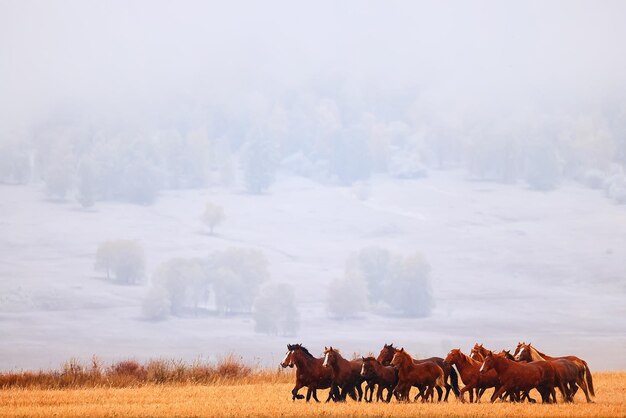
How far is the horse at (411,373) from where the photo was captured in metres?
22.5

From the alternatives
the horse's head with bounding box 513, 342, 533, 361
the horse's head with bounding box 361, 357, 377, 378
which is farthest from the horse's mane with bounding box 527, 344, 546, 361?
the horse's head with bounding box 361, 357, 377, 378

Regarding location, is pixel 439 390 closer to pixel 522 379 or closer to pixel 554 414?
pixel 522 379

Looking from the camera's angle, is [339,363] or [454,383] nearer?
[339,363]

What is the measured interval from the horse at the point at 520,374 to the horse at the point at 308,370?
12.2ft

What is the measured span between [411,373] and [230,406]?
438cm

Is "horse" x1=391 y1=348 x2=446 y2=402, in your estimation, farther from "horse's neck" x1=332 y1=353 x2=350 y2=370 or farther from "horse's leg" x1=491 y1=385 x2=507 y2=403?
"horse's leg" x1=491 y1=385 x2=507 y2=403

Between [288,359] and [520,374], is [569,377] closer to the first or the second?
[520,374]

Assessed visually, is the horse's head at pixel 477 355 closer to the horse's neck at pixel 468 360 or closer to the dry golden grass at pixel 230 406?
the horse's neck at pixel 468 360

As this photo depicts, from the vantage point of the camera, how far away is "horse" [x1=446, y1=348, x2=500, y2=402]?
22.7 meters

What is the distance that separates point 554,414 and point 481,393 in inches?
147

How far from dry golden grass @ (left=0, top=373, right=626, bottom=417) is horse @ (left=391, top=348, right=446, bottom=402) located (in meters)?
0.60

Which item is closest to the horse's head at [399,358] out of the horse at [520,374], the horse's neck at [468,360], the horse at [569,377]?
the horse's neck at [468,360]

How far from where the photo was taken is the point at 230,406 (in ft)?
72.0

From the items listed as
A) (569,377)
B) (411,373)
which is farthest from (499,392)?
(411,373)
